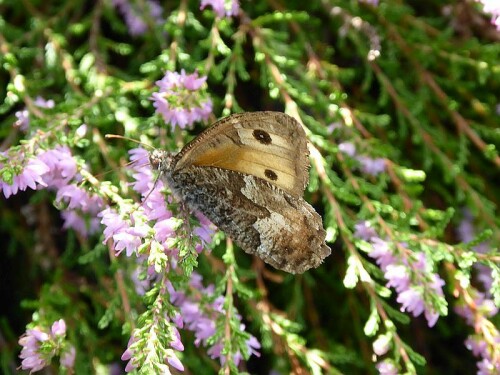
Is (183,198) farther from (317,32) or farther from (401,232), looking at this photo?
(317,32)

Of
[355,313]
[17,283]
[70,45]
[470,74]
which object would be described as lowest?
[17,283]

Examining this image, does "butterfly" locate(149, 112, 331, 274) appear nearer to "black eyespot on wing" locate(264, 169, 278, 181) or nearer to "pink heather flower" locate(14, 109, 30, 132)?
"black eyespot on wing" locate(264, 169, 278, 181)

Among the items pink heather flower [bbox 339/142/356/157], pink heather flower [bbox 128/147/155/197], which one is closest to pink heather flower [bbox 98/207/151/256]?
pink heather flower [bbox 128/147/155/197]

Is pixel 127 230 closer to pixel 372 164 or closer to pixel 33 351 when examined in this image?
pixel 33 351

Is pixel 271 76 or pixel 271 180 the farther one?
pixel 271 76

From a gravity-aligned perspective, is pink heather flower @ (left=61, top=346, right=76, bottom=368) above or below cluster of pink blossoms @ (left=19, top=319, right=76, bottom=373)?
below

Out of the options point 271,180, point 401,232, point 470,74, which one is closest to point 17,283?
point 271,180
